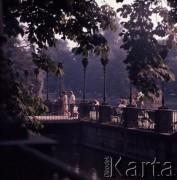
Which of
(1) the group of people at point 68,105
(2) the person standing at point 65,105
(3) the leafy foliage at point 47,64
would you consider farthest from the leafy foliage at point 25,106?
(1) the group of people at point 68,105

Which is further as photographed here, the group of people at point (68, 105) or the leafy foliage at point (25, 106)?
the group of people at point (68, 105)

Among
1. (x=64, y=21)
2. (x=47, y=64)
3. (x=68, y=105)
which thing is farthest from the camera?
(x=68, y=105)

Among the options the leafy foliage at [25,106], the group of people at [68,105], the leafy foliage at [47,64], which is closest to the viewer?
the leafy foliage at [25,106]

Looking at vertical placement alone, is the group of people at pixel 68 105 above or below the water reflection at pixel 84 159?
above

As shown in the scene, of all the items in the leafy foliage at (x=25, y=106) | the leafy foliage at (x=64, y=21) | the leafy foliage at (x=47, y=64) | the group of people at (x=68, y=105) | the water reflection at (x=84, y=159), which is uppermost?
the leafy foliage at (x=64, y=21)

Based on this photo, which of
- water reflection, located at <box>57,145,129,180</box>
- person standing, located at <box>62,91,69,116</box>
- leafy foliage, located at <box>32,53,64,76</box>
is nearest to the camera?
leafy foliage, located at <box>32,53,64,76</box>

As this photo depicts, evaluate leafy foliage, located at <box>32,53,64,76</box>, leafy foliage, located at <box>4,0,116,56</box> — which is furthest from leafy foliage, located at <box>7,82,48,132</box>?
leafy foliage, located at <box>4,0,116,56</box>

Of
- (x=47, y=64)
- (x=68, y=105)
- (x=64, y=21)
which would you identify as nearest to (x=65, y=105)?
(x=68, y=105)

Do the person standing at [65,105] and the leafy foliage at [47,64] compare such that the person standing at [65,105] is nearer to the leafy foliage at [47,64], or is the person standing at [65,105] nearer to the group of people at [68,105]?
the group of people at [68,105]

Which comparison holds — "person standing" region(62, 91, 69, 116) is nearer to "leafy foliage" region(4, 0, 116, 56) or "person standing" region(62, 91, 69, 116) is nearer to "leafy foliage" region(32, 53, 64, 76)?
"leafy foliage" region(32, 53, 64, 76)

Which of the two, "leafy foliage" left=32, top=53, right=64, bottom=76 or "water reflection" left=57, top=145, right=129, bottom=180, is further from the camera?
"water reflection" left=57, top=145, right=129, bottom=180

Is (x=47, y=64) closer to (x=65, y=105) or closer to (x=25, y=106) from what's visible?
(x=25, y=106)

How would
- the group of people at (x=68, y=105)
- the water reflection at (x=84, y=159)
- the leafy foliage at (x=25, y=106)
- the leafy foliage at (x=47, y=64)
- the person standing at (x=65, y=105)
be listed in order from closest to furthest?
1. the leafy foliage at (x=25, y=106)
2. the leafy foliage at (x=47, y=64)
3. the water reflection at (x=84, y=159)
4. the person standing at (x=65, y=105)
5. the group of people at (x=68, y=105)

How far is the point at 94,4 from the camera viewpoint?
11391 mm
